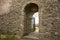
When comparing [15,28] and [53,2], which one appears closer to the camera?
[53,2]

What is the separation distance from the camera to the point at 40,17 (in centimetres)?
765

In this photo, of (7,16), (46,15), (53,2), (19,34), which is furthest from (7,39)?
(53,2)

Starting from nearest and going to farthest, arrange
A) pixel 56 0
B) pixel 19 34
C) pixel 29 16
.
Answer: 1. pixel 56 0
2. pixel 19 34
3. pixel 29 16

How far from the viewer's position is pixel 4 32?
822 cm

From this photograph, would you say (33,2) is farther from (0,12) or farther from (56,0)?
(0,12)

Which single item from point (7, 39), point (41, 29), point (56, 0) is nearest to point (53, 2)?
point (56, 0)

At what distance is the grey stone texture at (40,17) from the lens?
738 cm

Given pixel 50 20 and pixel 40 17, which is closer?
pixel 50 20

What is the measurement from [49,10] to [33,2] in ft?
3.47

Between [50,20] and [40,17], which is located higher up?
[40,17]

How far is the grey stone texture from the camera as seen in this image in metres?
7.38

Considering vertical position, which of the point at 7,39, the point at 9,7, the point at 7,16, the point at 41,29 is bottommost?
the point at 7,39

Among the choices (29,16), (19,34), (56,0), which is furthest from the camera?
(29,16)

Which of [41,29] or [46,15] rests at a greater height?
[46,15]
